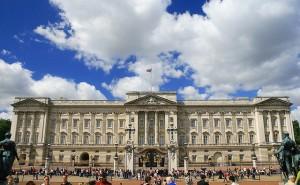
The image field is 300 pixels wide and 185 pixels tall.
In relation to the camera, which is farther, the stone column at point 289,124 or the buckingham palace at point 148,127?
the stone column at point 289,124

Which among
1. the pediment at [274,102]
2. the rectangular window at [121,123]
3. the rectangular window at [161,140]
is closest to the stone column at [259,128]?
the pediment at [274,102]

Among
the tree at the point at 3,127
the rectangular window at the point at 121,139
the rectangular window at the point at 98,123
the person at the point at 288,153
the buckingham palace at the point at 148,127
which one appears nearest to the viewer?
the person at the point at 288,153

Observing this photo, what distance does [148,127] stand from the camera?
256 ft

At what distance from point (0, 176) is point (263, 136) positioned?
70216 mm

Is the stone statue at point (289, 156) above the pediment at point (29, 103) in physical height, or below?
below

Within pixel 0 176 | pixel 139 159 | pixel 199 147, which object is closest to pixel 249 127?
pixel 199 147

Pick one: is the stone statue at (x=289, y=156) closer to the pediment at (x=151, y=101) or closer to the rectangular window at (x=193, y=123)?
the pediment at (x=151, y=101)

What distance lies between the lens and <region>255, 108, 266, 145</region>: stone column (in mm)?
77219

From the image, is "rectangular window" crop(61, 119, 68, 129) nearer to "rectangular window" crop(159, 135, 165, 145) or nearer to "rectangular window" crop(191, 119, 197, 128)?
"rectangular window" crop(159, 135, 165, 145)

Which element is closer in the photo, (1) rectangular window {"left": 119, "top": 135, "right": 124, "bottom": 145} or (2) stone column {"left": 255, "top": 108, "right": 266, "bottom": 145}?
(2) stone column {"left": 255, "top": 108, "right": 266, "bottom": 145}

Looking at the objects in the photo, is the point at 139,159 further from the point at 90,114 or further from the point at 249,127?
the point at 249,127

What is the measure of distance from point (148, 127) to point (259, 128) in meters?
26.4

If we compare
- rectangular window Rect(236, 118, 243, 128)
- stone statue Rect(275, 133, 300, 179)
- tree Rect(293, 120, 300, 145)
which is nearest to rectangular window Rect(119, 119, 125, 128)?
rectangular window Rect(236, 118, 243, 128)

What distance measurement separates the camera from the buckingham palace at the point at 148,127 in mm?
77125
